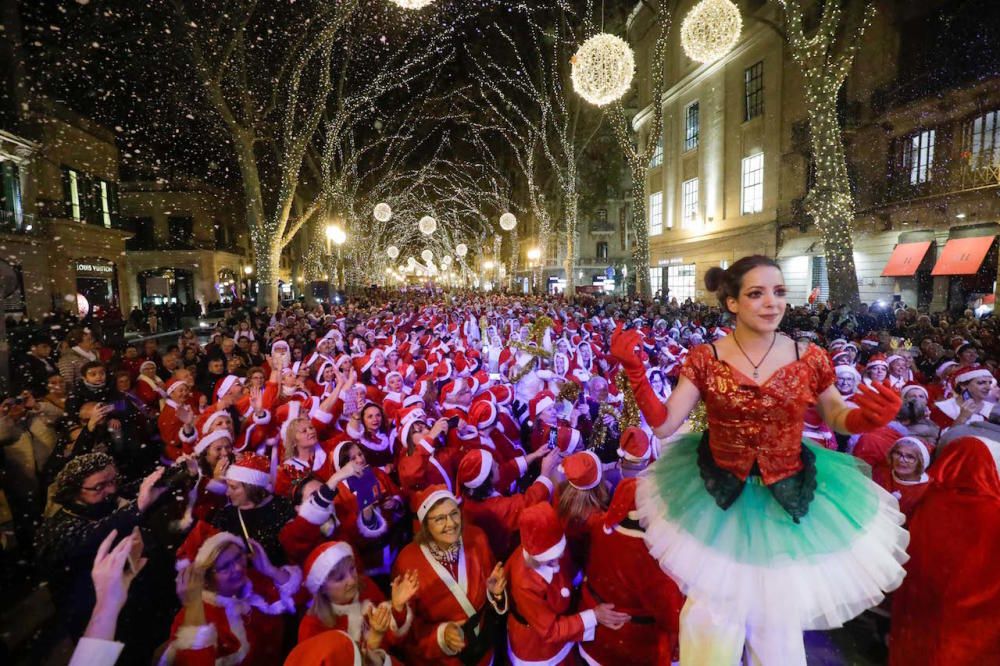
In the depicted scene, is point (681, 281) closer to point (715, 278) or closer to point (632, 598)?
point (715, 278)

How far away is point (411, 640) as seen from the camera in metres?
2.64

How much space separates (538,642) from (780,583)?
119 centimetres

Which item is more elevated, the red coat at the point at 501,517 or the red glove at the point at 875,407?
the red glove at the point at 875,407

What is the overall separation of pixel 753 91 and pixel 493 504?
86.2ft

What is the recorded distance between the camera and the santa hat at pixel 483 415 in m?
5.03

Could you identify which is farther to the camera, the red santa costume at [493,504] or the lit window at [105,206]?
the lit window at [105,206]

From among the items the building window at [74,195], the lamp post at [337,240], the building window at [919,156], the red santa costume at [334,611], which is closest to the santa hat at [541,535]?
the red santa costume at [334,611]

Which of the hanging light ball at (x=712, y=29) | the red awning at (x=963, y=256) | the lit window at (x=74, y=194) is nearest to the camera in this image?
the hanging light ball at (x=712, y=29)

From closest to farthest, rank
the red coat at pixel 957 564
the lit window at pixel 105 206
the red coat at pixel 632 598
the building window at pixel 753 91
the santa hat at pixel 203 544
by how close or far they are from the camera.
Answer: the red coat at pixel 957 564, the santa hat at pixel 203 544, the red coat at pixel 632 598, the building window at pixel 753 91, the lit window at pixel 105 206

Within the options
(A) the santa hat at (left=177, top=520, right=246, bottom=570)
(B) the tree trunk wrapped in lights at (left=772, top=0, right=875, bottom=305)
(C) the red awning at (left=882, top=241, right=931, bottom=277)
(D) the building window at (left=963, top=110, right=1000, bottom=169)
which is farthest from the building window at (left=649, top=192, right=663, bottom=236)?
(A) the santa hat at (left=177, top=520, right=246, bottom=570)

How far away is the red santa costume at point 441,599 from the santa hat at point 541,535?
1.25 feet

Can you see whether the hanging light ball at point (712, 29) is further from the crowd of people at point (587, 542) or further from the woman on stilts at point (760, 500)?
the woman on stilts at point (760, 500)

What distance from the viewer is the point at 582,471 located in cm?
295

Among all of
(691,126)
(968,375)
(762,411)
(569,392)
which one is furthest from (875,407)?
(691,126)
